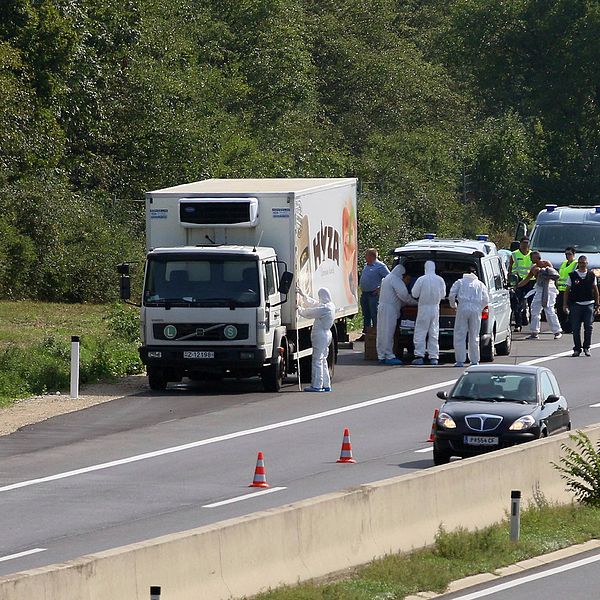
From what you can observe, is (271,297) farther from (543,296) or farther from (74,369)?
(543,296)

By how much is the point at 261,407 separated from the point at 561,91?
39906mm

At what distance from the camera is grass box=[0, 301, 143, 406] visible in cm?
2648

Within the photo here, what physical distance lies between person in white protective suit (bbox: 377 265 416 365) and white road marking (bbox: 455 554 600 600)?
14456mm

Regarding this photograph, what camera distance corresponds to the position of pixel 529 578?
13.9 metres

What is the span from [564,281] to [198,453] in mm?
17018

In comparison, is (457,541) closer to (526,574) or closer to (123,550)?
(526,574)

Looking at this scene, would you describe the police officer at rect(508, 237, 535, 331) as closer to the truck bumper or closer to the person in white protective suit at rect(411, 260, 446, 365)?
the person in white protective suit at rect(411, 260, 446, 365)

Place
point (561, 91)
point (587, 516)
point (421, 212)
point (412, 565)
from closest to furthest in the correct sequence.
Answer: point (412, 565), point (587, 516), point (421, 212), point (561, 91)

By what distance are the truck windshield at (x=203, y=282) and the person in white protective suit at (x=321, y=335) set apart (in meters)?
1.37

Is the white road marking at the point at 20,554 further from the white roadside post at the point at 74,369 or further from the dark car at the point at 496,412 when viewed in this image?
the white roadside post at the point at 74,369

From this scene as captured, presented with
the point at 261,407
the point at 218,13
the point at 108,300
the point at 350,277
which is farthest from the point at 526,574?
the point at 218,13

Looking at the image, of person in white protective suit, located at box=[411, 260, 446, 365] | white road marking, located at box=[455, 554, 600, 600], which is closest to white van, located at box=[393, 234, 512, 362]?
person in white protective suit, located at box=[411, 260, 446, 365]

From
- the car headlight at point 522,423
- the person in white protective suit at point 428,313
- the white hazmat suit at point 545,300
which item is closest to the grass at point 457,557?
the car headlight at point 522,423

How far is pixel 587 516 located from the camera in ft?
54.8
